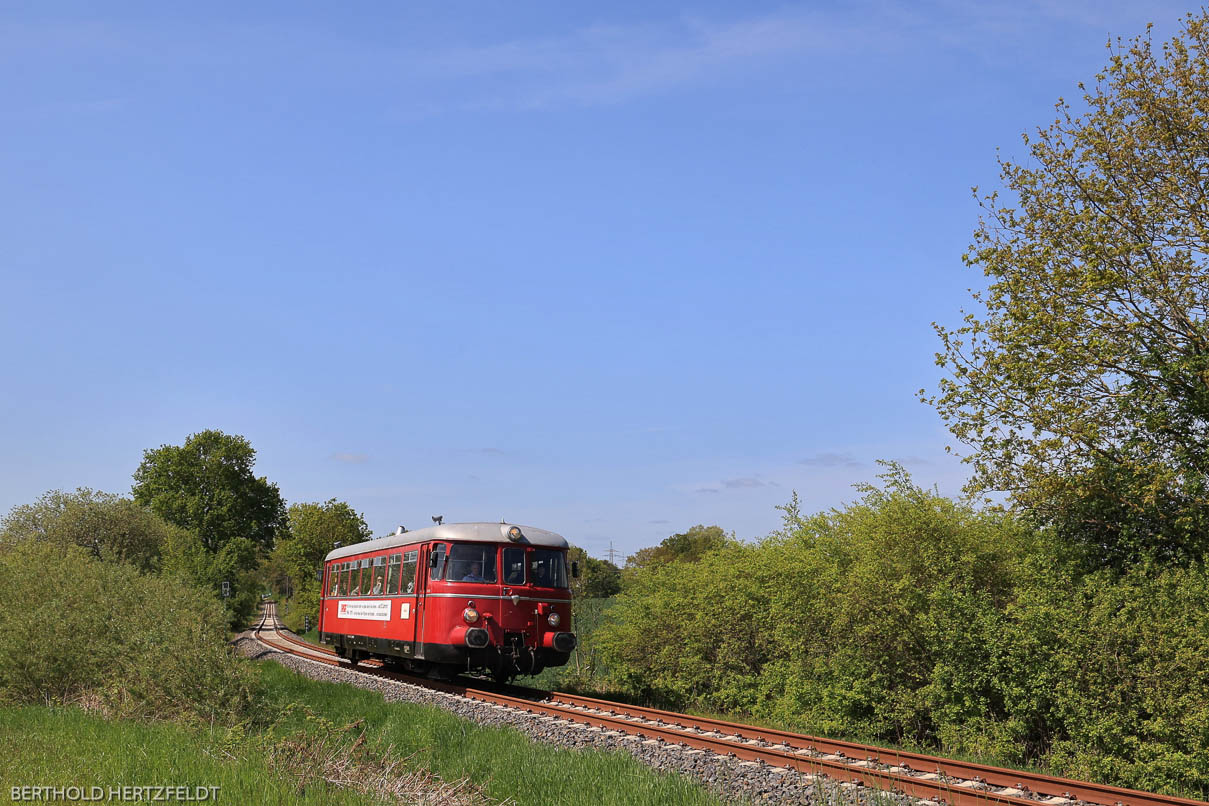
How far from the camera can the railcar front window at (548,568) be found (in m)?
19.2

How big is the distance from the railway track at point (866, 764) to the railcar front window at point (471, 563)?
3.29 meters

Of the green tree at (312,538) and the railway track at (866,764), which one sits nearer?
the railway track at (866,764)

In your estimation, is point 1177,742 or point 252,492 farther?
point 252,492

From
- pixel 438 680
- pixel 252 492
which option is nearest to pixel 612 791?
pixel 438 680

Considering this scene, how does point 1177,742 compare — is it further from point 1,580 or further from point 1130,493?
point 1,580

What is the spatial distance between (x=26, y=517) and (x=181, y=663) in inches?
1982

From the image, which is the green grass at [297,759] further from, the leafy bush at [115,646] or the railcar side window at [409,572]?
the railcar side window at [409,572]

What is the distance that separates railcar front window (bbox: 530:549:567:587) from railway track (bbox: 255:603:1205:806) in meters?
3.66

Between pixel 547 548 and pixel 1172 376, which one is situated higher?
pixel 1172 376

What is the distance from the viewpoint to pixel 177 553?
5031 cm

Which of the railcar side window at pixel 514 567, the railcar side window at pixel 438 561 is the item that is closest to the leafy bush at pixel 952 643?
the railcar side window at pixel 514 567

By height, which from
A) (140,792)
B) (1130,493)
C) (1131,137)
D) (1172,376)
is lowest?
(140,792)
